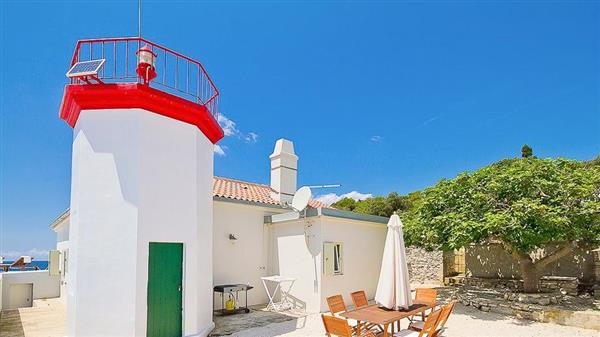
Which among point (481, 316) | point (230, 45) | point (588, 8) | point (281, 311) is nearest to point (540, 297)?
point (481, 316)

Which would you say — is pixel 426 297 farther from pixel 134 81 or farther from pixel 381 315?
pixel 134 81

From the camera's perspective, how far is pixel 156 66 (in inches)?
346

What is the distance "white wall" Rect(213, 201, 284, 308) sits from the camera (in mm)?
12594

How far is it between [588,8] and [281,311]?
1583cm

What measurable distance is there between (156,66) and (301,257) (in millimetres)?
7949

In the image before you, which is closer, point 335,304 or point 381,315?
point 381,315

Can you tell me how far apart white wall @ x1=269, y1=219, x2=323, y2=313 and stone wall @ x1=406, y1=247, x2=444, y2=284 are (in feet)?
27.4

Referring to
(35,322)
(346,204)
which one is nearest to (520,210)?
(35,322)

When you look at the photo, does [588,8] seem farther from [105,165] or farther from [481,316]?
[105,165]

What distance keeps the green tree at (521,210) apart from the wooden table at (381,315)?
4.10 meters

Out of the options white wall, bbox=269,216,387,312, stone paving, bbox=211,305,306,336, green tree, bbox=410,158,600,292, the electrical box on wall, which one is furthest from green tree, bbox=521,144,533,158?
the electrical box on wall

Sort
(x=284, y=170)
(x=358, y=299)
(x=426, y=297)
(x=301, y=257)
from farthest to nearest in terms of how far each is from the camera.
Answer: (x=284, y=170), (x=301, y=257), (x=426, y=297), (x=358, y=299)

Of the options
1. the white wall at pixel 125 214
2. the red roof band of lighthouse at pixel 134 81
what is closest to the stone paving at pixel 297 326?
the white wall at pixel 125 214

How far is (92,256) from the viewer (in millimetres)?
7684
